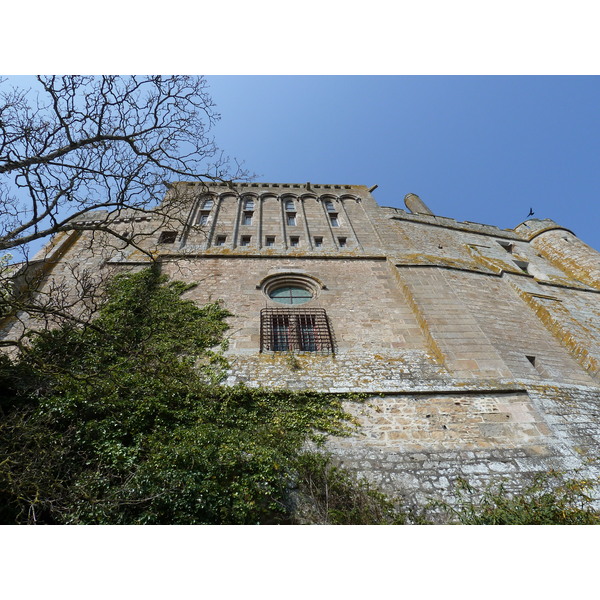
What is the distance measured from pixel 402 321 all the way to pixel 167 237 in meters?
8.30

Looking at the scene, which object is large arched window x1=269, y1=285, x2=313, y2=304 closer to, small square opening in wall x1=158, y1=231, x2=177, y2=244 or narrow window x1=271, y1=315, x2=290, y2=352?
narrow window x1=271, y1=315, x2=290, y2=352

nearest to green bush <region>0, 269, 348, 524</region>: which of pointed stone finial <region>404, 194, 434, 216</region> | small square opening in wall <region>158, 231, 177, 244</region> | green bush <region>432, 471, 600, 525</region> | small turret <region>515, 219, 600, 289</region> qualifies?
green bush <region>432, 471, 600, 525</region>

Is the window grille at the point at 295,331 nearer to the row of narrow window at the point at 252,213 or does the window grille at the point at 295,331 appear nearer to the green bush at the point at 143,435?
the green bush at the point at 143,435

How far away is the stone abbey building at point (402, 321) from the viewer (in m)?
6.05

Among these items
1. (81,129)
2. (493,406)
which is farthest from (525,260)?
(81,129)

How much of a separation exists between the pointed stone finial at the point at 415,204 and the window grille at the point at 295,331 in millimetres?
12605

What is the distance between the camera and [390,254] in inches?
448

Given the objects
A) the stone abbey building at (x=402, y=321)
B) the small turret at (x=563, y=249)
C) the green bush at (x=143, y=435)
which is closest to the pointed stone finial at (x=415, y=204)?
the stone abbey building at (x=402, y=321)

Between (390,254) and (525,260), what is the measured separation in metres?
7.52

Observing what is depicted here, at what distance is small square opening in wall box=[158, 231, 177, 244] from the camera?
39.0 ft

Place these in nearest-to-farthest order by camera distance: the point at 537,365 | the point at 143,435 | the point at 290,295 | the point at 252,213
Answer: the point at 143,435 → the point at 537,365 → the point at 290,295 → the point at 252,213

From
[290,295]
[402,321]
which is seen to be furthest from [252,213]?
[402,321]

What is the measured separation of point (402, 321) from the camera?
29.0 feet

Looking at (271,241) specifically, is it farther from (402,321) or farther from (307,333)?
(402,321)
